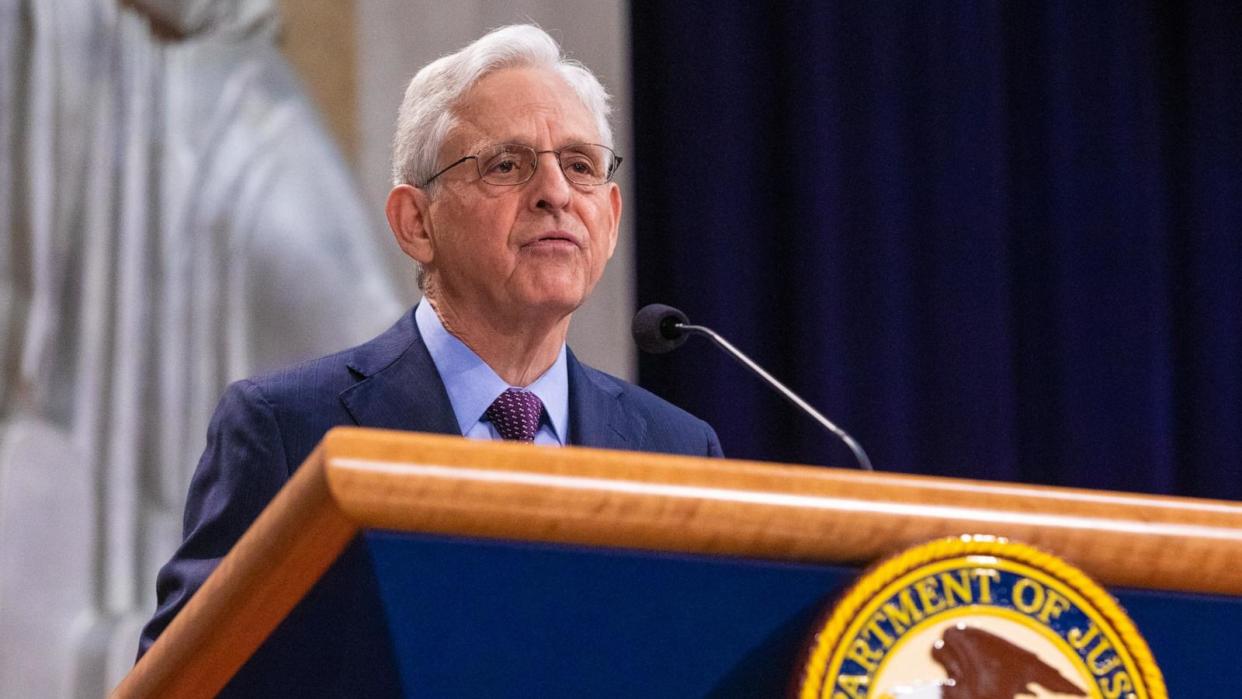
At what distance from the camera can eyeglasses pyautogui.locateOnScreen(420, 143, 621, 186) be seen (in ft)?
5.23

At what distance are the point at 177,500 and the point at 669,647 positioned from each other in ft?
6.44

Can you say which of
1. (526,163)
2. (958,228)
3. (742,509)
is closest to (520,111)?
(526,163)

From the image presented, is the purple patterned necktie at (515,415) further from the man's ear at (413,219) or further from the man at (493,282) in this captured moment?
the man's ear at (413,219)

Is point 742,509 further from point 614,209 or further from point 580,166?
point 614,209

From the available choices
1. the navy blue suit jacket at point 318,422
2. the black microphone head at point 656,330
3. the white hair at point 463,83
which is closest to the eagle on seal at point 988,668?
the navy blue suit jacket at point 318,422

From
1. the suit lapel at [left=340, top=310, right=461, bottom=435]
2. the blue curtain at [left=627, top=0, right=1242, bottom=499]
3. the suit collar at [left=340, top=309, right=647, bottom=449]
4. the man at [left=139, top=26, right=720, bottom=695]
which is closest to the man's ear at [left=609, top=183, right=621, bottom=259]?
the man at [left=139, top=26, right=720, bottom=695]

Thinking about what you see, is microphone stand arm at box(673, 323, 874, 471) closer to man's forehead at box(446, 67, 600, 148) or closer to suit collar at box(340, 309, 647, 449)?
suit collar at box(340, 309, 647, 449)

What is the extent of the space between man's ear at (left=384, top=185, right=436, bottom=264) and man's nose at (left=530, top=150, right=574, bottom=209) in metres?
0.14

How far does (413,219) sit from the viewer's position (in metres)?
1.69

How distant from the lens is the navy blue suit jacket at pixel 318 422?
4.30 ft

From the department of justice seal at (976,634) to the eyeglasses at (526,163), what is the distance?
96 cm

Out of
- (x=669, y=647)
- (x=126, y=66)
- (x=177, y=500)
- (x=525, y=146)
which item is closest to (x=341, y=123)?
(x=126, y=66)

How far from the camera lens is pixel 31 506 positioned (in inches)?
95.5

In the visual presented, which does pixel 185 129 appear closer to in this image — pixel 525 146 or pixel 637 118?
pixel 637 118
